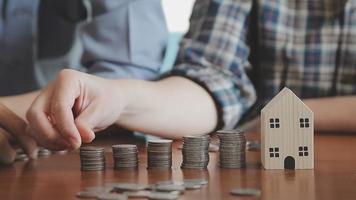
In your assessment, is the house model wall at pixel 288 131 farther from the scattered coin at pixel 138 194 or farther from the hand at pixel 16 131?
the hand at pixel 16 131

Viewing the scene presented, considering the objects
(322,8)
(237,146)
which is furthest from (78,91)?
(322,8)

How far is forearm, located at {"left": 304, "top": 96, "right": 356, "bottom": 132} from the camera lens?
1.09 metres

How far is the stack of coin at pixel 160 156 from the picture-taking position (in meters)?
0.69

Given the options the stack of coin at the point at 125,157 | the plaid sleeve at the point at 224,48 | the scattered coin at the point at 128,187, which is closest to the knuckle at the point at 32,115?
the stack of coin at the point at 125,157

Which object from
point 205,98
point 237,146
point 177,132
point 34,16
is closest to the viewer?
point 237,146

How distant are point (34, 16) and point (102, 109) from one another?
66 centimetres

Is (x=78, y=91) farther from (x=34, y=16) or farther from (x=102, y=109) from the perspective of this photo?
(x=34, y=16)

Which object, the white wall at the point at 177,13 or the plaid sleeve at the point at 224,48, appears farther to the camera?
the white wall at the point at 177,13

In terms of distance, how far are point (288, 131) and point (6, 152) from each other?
31 cm

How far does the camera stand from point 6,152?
76 cm

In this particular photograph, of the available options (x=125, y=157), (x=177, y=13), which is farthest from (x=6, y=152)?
(x=177, y=13)

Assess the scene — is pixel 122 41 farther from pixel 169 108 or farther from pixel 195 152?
pixel 195 152

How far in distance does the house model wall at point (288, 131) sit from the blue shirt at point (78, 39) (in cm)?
57

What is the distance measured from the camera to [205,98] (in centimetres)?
110
